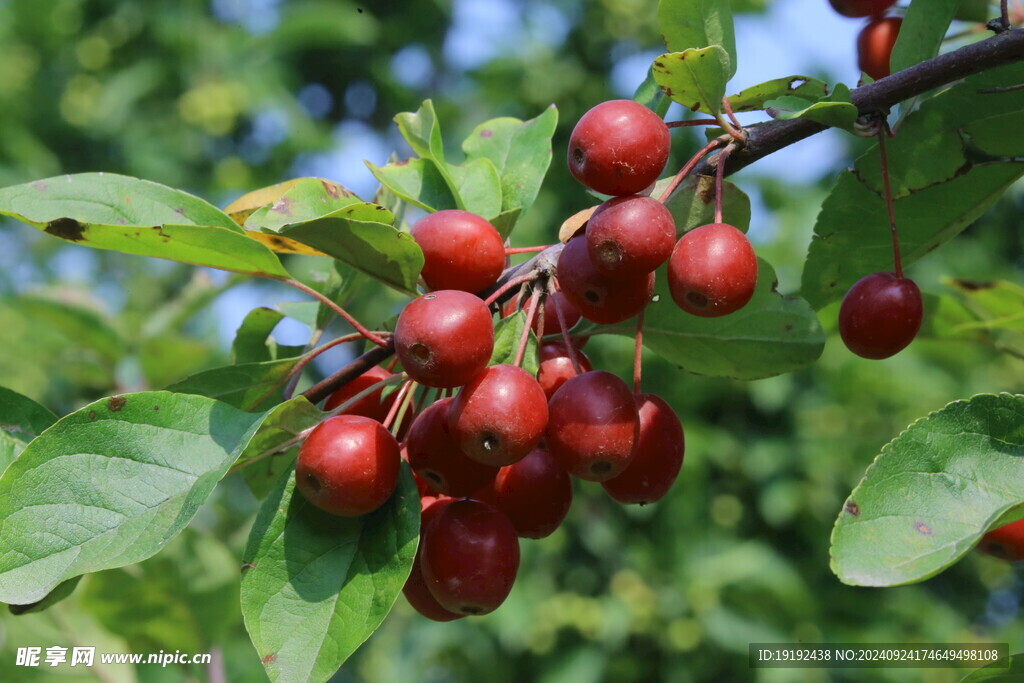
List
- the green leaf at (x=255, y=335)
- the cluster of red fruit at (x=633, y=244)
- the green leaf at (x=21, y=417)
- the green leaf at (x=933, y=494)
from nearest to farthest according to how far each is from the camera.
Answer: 1. the green leaf at (x=933, y=494)
2. the cluster of red fruit at (x=633, y=244)
3. the green leaf at (x=21, y=417)
4. the green leaf at (x=255, y=335)

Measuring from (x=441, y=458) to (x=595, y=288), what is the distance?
10.3 inches

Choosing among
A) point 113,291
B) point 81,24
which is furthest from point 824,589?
point 81,24

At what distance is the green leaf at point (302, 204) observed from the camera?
3.54 ft

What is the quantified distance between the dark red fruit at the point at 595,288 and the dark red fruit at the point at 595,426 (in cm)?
9

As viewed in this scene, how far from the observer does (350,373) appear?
47.8 inches

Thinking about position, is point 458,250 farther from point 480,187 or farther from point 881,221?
point 881,221

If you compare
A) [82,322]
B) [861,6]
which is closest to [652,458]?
[861,6]

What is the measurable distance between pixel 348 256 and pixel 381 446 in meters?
0.25

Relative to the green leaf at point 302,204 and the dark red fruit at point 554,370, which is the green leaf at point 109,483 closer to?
the green leaf at point 302,204

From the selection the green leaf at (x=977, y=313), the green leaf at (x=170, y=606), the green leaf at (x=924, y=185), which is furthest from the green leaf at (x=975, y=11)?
the green leaf at (x=170, y=606)

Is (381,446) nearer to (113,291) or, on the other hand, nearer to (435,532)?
(435,532)

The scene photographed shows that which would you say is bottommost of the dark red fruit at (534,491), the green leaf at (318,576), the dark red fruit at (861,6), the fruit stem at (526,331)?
the green leaf at (318,576)

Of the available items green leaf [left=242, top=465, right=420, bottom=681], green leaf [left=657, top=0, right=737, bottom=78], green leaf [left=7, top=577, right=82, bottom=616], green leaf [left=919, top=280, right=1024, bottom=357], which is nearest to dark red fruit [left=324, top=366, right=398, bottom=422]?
green leaf [left=242, top=465, right=420, bottom=681]

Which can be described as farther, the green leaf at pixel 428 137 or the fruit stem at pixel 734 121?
the green leaf at pixel 428 137
